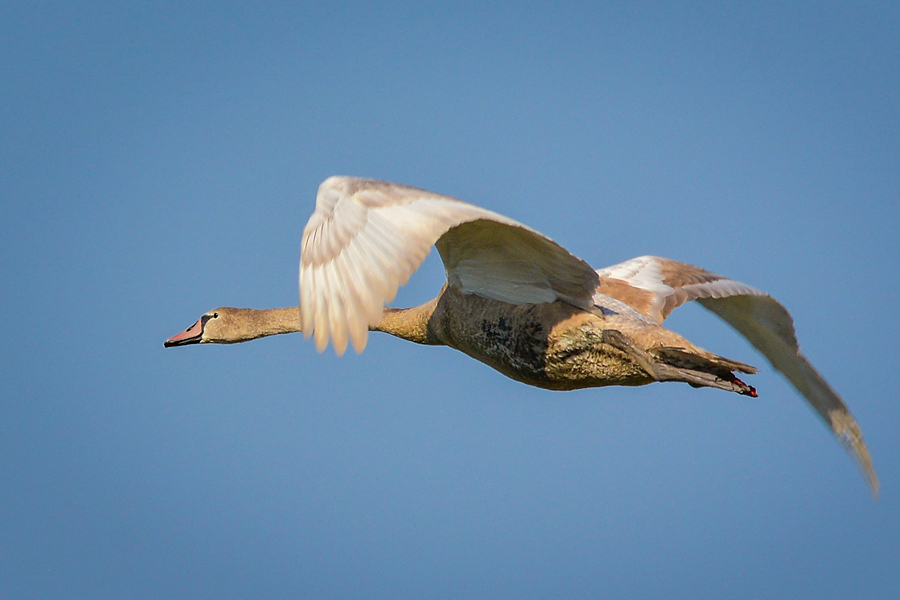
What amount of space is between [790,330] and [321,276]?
4.13m

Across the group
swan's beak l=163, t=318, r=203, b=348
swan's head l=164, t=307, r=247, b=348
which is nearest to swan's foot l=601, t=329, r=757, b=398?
swan's head l=164, t=307, r=247, b=348

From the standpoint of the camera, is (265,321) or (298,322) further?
(265,321)

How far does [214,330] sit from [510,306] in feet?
9.21

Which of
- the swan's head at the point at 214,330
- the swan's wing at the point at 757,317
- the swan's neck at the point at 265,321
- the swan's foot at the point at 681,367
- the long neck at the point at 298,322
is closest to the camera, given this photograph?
the swan's foot at the point at 681,367

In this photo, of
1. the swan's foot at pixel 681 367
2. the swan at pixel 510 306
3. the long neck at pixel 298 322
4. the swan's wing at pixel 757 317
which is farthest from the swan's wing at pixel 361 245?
the swan's wing at pixel 757 317

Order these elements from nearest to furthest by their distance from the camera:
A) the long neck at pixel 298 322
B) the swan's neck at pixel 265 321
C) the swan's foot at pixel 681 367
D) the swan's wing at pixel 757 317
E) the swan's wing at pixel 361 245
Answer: the swan's wing at pixel 361 245, the swan's foot at pixel 681 367, the long neck at pixel 298 322, the swan's wing at pixel 757 317, the swan's neck at pixel 265 321

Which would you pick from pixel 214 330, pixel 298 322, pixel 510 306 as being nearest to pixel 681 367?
pixel 510 306

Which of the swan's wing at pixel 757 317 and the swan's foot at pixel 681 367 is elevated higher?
the swan's wing at pixel 757 317

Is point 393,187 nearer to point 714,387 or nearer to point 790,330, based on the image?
point 714,387

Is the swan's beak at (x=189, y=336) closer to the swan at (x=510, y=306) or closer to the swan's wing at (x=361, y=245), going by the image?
the swan at (x=510, y=306)

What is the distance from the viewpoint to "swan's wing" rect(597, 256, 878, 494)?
671 cm

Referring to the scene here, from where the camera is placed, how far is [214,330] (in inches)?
301

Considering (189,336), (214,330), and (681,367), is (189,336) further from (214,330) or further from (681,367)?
(681,367)

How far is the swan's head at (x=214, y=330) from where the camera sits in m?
7.57
